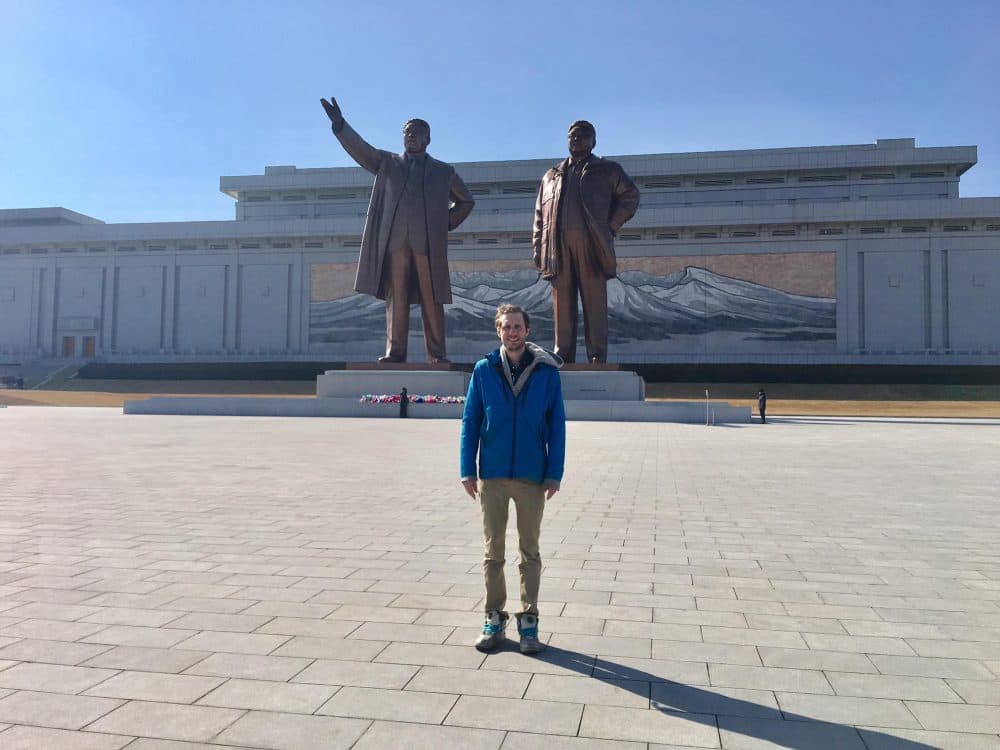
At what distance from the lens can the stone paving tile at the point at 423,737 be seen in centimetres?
224

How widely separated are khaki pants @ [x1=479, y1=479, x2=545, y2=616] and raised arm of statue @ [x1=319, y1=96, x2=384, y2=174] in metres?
15.2

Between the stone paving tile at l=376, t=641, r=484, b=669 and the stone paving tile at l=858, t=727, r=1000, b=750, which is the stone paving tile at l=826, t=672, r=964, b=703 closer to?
the stone paving tile at l=858, t=727, r=1000, b=750

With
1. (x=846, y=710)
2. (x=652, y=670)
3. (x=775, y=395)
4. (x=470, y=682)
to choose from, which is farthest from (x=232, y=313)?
(x=846, y=710)

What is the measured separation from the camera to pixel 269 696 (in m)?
2.58

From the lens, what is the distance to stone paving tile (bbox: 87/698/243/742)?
2.31 meters

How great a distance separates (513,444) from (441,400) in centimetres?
1674

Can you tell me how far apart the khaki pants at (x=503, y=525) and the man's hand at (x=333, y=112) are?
15.1 metres

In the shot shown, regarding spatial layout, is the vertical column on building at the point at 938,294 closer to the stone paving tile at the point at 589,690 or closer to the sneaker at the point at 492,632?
the sneaker at the point at 492,632

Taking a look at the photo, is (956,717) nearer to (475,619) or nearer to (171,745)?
(475,619)

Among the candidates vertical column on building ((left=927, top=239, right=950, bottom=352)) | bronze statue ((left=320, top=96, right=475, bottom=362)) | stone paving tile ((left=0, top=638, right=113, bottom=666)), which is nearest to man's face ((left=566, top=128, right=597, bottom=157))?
bronze statue ((left=320, top=96, right=475, bottom=362))

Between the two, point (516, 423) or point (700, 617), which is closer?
point (516, 423)

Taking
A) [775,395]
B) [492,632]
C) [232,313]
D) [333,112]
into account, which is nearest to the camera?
[492,632]

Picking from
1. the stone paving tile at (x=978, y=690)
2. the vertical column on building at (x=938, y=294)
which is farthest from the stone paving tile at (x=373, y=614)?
the vertical column on building at (x=938, y=294)

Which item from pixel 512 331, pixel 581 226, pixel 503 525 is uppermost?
pixel 581 226
